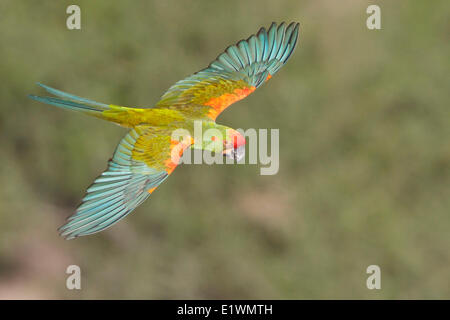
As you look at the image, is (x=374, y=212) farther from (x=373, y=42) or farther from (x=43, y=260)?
(x=43, y=260)

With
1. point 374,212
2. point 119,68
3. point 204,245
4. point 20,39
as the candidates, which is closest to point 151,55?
point 119,68

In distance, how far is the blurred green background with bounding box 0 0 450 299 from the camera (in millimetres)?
6227

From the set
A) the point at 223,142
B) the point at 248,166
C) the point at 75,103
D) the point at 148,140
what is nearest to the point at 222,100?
the point at 223,142

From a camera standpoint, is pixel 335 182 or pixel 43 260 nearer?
pixel 43 260

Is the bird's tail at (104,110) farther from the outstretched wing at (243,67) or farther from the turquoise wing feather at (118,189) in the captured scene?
the outstretched wing at (243,67)

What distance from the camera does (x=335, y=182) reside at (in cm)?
756

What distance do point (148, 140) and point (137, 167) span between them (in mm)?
123

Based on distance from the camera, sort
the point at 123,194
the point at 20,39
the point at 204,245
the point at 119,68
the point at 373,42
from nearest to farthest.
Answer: the point at 123,194, the point at 20,39, the point at 119,68, the point at 204,245, the point at 373,42

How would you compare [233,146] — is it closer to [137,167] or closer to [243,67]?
[137,167]

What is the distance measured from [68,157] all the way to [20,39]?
121 cm

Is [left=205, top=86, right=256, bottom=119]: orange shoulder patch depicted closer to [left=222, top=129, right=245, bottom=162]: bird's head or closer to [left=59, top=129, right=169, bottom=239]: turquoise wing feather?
[left=222, top=129, right=245, bottom=162]: bird's head

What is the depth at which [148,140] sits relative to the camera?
2.81m

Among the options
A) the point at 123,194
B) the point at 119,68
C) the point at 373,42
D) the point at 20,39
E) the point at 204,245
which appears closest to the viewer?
the point at 123,194

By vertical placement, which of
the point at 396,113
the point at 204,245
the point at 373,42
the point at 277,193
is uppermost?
the point at 373,42
